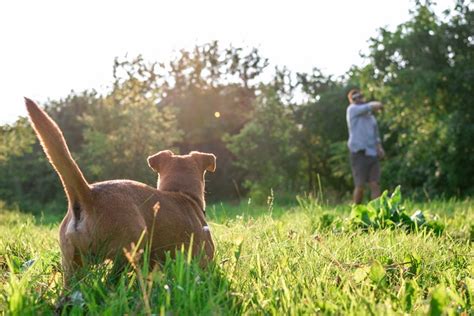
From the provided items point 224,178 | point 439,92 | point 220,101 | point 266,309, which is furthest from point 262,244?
point 220,101

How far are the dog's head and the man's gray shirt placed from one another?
642 centimetres

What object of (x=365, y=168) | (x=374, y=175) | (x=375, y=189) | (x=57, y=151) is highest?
(x=57, y=151)

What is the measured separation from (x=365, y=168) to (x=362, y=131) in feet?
2.24

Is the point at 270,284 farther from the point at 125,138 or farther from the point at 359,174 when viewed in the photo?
the point at 125,138

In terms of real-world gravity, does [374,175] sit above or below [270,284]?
below

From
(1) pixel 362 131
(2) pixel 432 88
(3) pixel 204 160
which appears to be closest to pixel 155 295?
(3) pixel 204 160

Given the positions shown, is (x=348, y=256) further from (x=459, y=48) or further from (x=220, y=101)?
→ (x=220, y=101)

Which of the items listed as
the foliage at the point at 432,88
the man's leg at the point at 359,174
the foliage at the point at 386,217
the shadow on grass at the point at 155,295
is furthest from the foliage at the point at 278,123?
the shadow on grass at the point at 155,295

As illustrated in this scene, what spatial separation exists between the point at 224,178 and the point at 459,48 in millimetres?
10401

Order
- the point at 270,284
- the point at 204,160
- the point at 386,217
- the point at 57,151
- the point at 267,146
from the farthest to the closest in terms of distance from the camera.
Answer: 1. the point at 267,146
2. the point at 386,217
3. the point at 204,160
4. the point at 57,151
5. the point at 270,284

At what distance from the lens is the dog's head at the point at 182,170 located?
13.2 feet

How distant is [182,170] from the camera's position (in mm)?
4172

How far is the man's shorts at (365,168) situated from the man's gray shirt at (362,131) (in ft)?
0.35

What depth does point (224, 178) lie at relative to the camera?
22.8m
